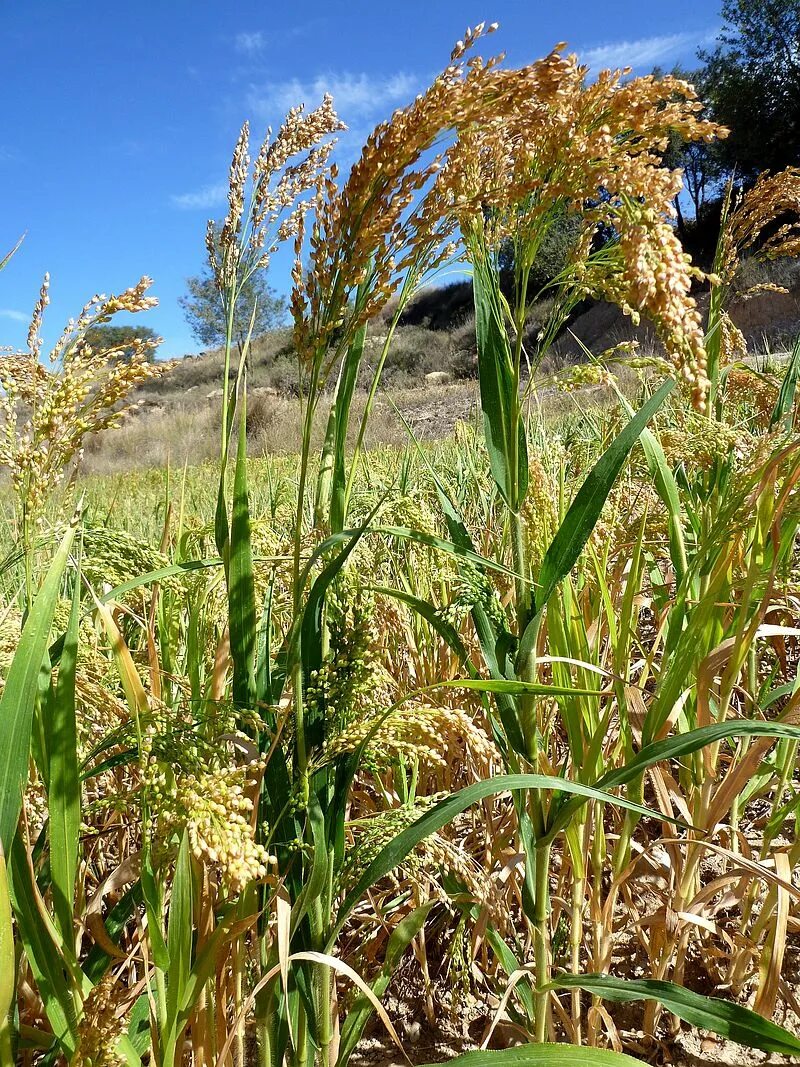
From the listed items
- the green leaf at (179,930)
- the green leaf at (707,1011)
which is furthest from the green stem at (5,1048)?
the green leaf at (707,1011)

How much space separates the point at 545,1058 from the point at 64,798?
1.85 feet

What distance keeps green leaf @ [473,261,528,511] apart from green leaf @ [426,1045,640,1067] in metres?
0.60

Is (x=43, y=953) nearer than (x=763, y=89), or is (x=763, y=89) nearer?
(x=43, y=953)

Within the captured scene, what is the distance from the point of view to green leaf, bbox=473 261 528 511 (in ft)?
3.02

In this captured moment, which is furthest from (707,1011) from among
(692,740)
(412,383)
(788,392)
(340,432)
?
(412,383)

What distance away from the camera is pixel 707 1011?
0.79m

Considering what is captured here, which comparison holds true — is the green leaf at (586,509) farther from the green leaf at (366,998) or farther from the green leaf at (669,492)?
the green leaf at (366,998)

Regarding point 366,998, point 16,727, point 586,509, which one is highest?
point 586,509

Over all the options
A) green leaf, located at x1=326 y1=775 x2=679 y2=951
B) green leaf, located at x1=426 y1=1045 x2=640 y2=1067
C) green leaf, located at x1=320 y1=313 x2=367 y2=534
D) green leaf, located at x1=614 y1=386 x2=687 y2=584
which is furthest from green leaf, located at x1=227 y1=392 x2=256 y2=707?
green leaf, located at x1=614 y1=386 x2=687 y2=584

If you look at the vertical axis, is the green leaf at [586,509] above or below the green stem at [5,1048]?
above

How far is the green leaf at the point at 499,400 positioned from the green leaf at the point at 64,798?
525 millimetres

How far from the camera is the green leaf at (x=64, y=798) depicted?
0.72m

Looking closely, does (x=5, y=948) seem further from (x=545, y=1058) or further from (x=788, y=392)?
(x=788, y=392)

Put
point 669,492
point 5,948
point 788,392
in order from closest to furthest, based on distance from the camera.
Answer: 1. point 5,948
2. point 669,492
3. point 788,392
